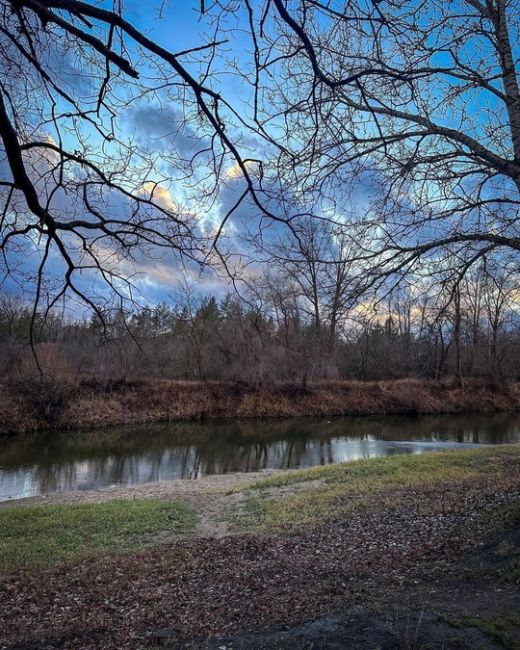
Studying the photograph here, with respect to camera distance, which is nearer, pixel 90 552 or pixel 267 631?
pixel 267 631

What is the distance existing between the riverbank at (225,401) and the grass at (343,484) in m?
18.8

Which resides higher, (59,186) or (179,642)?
(59,186)

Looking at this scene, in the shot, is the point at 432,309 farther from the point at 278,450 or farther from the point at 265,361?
the point at 265,361

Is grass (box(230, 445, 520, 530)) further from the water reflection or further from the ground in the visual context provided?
the water reflection

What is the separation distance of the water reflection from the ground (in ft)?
25.0

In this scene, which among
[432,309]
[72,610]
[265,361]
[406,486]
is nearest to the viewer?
[72,610]

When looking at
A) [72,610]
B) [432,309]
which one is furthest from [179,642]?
[432,309]

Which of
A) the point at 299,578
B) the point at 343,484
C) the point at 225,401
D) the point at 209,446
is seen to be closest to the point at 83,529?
the point at 299,578

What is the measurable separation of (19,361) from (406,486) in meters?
21.8

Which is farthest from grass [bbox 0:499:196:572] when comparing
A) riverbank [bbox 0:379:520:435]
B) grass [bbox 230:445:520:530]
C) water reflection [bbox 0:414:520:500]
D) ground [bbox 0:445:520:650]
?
riverbank [bbox 0:379:520:435]

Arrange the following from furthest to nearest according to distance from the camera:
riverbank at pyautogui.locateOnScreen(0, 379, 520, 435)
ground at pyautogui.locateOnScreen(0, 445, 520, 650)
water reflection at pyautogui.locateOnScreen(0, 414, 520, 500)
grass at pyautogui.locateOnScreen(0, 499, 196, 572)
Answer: riverbank at pyautogui.locateOnScreen(0, 379, 520, 435), water reflection at pyautogui.locateOnScreen(0, 414, 520, 500), grass at pyautogui.locateOnScreen(0, 499, 196, 572), ground at pyautogui.locateOnScreen(0, 445, 520, 650)

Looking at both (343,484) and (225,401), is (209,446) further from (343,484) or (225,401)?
(343,484)

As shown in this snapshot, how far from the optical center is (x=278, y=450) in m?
24.1

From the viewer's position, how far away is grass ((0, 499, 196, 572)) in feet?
27.9
